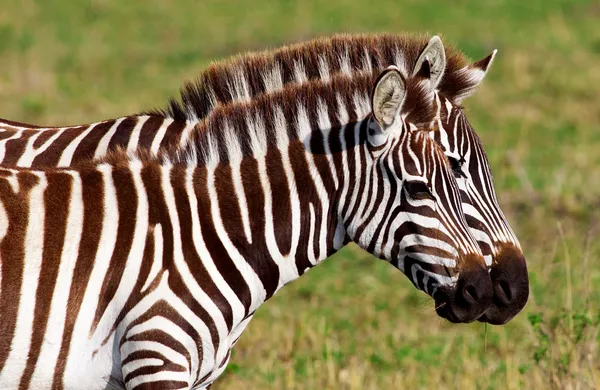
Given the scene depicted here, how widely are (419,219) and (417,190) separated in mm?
137

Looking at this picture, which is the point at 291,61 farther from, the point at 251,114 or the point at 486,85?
the point at 486,85

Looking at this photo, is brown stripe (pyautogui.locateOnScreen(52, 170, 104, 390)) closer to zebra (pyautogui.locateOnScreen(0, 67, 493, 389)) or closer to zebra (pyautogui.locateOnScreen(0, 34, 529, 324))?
A: zebra (pyautogui.locateOnScreen(0, 67, 493, 389))

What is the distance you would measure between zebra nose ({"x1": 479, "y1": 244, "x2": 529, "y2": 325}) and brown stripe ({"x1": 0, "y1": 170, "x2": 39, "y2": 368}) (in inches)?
91.4

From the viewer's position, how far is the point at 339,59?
5004 millimetres

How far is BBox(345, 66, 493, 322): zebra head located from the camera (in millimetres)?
4543

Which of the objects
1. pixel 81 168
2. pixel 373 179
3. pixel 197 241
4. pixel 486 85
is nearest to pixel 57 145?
pixel 81 168

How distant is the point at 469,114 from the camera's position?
14.6m

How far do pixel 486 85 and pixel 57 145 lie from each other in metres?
11.9

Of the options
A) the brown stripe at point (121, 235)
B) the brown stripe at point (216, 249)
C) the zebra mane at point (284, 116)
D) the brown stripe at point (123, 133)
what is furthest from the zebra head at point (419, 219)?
the brown stripe at point (123, 133)

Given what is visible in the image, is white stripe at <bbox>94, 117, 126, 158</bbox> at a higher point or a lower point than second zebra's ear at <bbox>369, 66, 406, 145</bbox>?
higher

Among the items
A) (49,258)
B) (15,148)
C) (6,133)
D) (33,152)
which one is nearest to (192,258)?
(49,258)

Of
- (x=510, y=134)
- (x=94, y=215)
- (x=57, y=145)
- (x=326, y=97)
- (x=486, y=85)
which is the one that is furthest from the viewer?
(x=486, y=85)

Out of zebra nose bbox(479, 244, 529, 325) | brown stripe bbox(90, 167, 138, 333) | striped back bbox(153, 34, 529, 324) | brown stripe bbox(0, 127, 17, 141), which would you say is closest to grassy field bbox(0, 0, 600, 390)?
zebra nose bbox(479, 244, 529, 325)

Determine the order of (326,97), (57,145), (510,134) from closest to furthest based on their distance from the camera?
(326,97)
(57,145)
(510,134)
